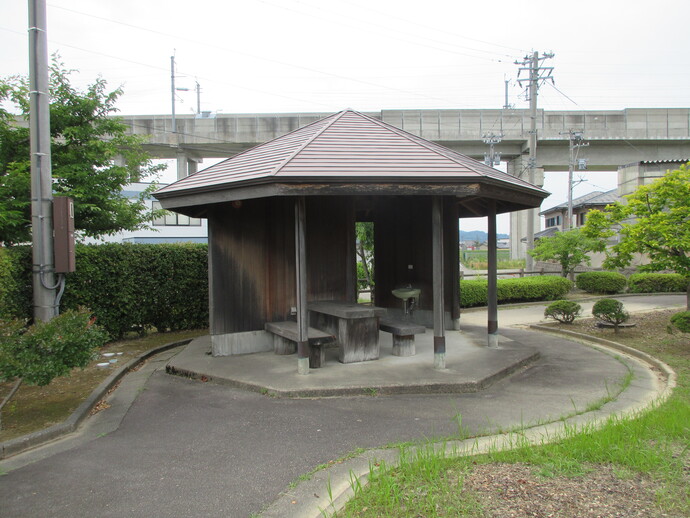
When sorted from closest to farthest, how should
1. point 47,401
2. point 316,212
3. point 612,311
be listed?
point 47,401, point 316,212, point 612,311

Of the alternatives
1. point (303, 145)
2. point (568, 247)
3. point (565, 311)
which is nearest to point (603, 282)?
point (568, 247)

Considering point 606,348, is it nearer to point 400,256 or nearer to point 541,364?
point 541,364

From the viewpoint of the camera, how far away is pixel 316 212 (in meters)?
7.83

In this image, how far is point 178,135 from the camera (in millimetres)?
23500

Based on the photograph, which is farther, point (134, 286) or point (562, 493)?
point (134, 286)

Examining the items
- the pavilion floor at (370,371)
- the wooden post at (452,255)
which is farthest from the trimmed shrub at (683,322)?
the wooden post at (452,255)

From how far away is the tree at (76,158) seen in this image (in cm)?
822

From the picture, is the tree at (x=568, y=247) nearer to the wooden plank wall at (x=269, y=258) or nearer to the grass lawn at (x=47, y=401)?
the wooden plank wall at (x=269, y=258)

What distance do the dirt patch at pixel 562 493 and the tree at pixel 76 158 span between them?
319 inches

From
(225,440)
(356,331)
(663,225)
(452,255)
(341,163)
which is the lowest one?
(225,440)

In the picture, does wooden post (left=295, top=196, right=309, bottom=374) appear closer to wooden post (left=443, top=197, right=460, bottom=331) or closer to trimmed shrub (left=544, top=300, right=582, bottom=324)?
wooden post (left=443, top=197, right=460, bottom=331)

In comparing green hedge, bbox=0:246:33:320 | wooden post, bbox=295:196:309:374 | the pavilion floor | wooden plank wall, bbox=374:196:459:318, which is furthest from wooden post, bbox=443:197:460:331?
green hedge, bbox=0:246:33:320

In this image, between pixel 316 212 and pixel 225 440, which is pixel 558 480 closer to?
pixel 225 440

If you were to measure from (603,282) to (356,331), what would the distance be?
14.5 m
